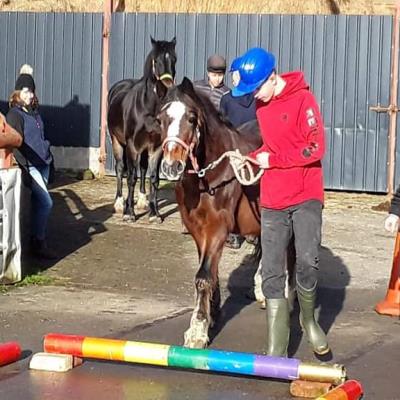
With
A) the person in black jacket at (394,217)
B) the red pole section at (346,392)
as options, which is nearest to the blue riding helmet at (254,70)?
the person in black jacket at (394,217)

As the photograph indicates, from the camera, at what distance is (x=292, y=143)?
6.86 m

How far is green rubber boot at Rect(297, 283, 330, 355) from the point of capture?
714 cm

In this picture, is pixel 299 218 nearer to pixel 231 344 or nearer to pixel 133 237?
pixel 231 344

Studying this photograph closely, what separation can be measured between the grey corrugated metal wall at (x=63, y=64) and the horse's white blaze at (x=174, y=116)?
9983 mm

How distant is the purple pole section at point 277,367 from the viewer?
6.42m

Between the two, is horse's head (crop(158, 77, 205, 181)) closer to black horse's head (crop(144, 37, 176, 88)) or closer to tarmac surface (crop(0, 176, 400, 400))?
tarmac surface (crop(0, 176, 400, 400))

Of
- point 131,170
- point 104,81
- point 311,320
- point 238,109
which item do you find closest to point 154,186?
point 131,170

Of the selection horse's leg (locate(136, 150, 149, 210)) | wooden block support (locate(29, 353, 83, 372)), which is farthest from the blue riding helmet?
horse's leg (locate(136, 150, 149, 210))

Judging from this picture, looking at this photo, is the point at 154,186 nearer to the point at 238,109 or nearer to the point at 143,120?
the point at 143,120

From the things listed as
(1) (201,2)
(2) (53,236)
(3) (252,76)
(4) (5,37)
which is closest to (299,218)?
(3) (252,76)

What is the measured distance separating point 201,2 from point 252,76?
15.0m

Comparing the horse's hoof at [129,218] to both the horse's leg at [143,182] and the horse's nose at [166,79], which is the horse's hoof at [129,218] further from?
the horse's nose at [166,79]

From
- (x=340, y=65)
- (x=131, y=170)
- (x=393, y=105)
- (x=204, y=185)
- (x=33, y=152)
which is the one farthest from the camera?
(x=340, y=65)

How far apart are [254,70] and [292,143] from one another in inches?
20.8
